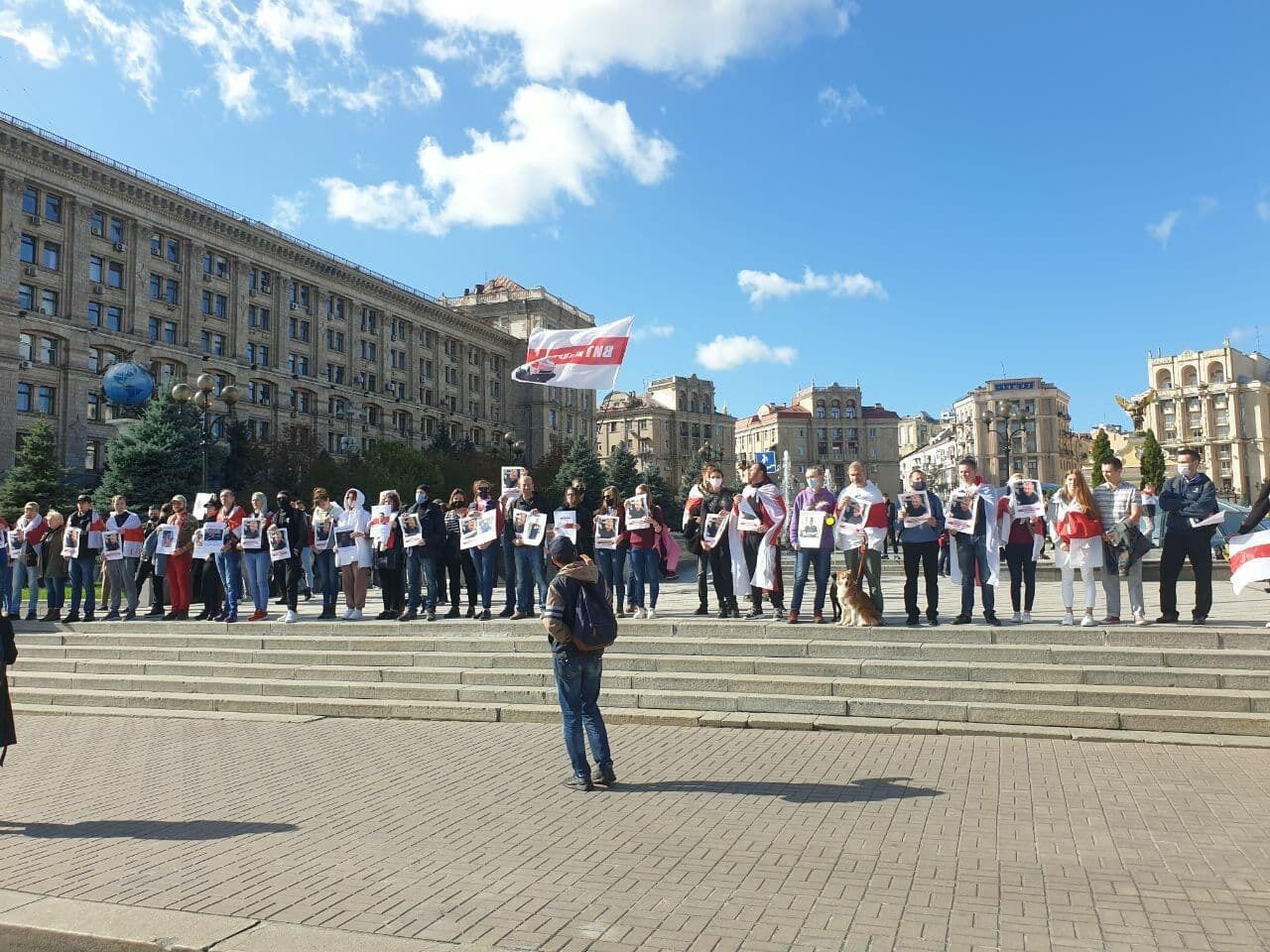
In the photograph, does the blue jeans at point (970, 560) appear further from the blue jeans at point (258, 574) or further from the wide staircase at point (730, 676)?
the blue jeans at point (258, 574)

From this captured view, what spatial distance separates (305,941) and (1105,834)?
187 inches

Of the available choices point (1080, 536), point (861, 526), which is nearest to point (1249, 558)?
point (1080, 536)

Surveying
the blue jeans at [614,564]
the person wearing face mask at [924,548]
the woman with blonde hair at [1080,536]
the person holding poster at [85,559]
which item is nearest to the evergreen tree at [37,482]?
the person holding poster at [85,559]

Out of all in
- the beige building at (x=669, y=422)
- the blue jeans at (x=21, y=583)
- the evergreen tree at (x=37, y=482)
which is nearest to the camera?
the blue jeans at (x=21, y=583)

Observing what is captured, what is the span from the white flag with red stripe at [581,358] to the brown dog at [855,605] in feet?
18.2

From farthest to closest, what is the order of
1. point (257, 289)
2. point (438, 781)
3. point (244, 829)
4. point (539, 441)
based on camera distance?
point (539, 441)
point (257, 289)
point (438, 781)
point (244, 829)

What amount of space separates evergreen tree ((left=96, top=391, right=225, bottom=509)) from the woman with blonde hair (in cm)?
4059

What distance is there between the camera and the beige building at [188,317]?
5581cm

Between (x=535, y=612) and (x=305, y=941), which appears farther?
(x=535, y=612)

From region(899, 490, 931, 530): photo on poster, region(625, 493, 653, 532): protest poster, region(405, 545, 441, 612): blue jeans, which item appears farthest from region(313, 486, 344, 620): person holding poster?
region(899, 490, 931, 530): photo on poster

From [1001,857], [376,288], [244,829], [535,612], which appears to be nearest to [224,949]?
[244,829]

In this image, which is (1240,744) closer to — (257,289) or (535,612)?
(535,612)

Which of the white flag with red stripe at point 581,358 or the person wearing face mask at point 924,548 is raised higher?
the white flag with red stripe at point 581,358

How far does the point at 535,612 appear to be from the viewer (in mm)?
13609
